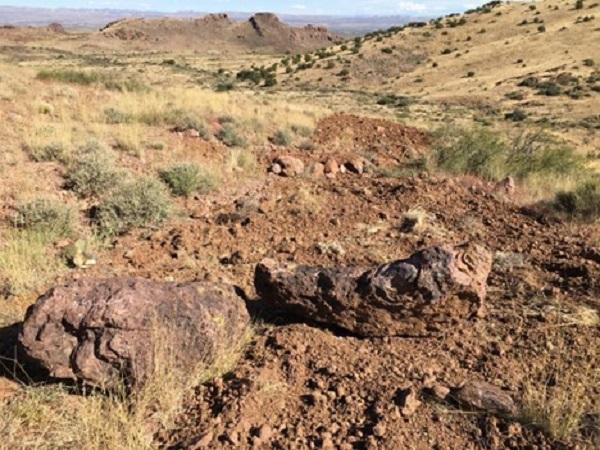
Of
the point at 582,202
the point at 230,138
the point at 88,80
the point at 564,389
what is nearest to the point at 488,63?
the point at 88,80

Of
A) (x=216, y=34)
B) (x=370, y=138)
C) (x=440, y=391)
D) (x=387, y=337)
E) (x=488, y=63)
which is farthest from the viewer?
(x=216, y=34)

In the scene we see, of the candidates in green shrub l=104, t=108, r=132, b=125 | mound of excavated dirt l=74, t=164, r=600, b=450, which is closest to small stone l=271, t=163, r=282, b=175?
mound of excavated dirt l=74, t=164, r=600, b=450

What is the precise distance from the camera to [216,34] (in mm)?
101625

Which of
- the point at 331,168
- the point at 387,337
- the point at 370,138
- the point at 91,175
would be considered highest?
the point at 91,175

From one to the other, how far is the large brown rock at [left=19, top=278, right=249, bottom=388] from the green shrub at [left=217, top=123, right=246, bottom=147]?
6.57 meters

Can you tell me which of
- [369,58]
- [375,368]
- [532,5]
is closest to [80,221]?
[375,368]

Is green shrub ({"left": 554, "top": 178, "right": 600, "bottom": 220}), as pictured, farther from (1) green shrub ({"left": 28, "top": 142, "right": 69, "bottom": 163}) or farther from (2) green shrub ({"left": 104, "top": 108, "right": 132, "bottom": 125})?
(2) green shrub ({"left": 104, "top": 108, "right": 132, "bottom": 125})

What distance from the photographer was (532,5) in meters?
50.9

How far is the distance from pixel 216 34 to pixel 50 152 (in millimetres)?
99822

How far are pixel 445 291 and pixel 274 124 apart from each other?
8604 mm

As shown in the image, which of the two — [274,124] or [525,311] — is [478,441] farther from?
[274,124]

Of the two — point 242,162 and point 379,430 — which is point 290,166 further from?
point 379,430

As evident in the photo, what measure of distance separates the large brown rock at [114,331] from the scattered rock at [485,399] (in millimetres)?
1542

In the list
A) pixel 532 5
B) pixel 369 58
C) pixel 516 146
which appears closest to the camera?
pixel 516 146
